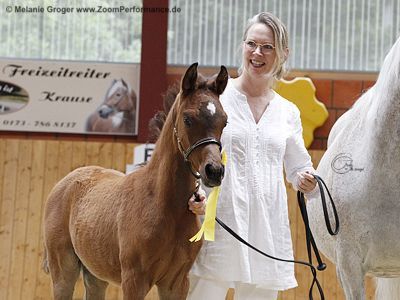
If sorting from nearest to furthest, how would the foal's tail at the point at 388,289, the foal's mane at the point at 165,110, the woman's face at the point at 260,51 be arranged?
the woman's face at the point at 260,51 < the foal's mane at the point at 165,110 < the foal's tail at the point at 388,289

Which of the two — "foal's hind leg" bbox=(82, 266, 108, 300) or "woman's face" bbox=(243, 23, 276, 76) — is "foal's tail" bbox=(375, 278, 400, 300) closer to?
"woman's face" bbox=(243, 23, 276, 76)

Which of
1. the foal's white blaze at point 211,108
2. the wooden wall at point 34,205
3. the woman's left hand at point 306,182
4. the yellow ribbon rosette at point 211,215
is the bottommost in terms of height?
the wooden wall at point 34,205

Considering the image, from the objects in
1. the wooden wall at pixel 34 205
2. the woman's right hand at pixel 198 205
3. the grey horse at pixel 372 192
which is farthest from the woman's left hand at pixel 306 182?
the wooden wall at pixel 34 205

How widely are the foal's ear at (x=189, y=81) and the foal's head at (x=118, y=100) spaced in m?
5.09

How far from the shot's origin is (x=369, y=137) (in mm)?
3158

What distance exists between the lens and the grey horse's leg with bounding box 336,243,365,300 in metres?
3.09

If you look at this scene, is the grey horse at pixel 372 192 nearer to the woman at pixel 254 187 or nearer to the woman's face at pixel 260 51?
the woman at pixel 254 187

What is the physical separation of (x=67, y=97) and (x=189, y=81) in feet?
17.2

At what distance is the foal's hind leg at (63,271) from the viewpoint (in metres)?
3.93

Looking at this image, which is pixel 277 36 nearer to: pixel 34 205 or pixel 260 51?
pixel 260 51

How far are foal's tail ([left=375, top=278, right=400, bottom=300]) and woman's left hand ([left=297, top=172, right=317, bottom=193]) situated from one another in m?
0.83

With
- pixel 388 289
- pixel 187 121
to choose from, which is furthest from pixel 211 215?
pixel 388 289

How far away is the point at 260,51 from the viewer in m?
3.29

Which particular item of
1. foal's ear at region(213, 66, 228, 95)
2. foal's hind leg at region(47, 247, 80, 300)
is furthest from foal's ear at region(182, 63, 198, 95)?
foal's hind leg at region(47, 247, 80, 300)
